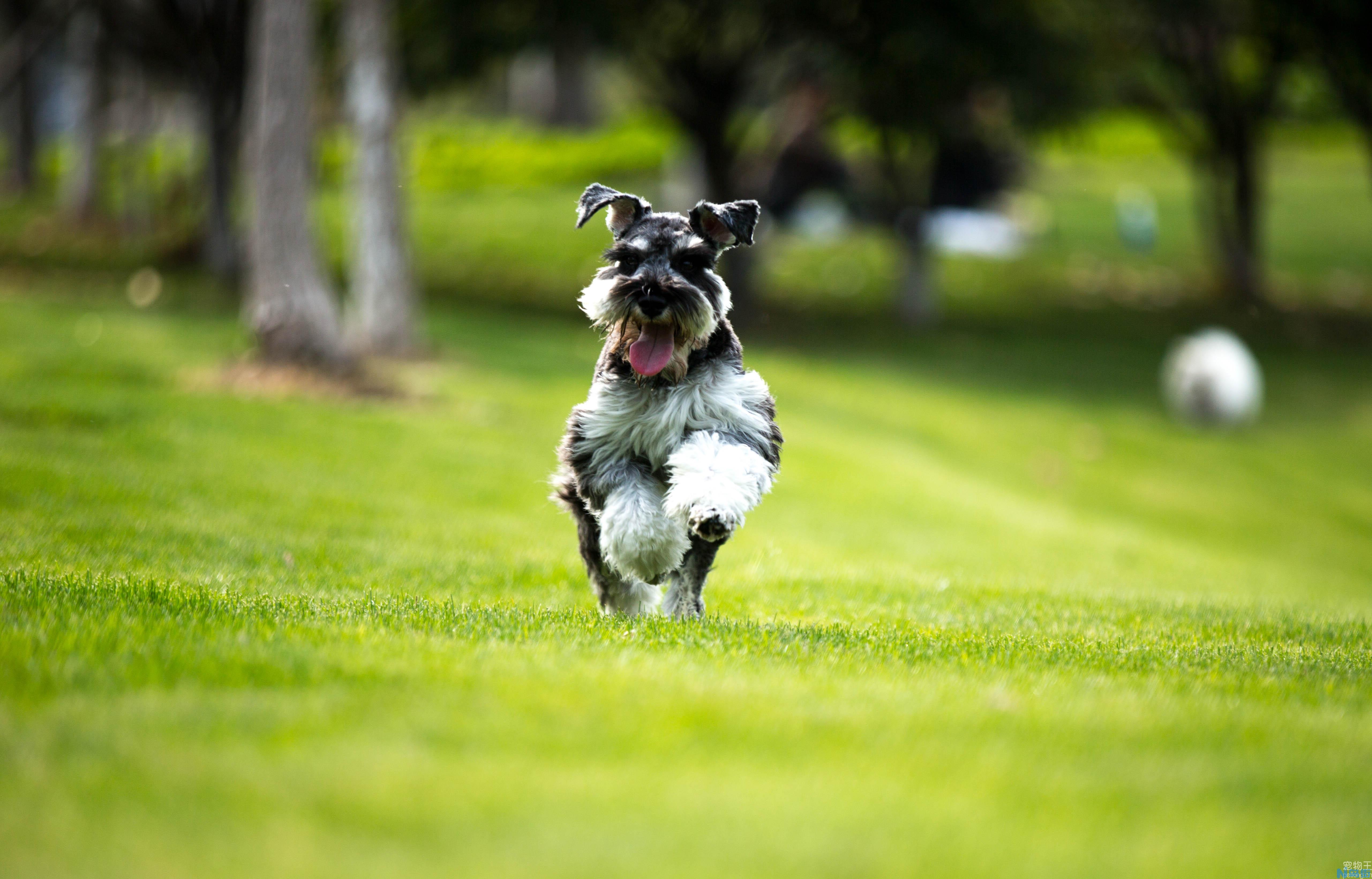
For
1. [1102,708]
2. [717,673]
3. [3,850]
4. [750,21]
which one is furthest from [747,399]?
[750,21]

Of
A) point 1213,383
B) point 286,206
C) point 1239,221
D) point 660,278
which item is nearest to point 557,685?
point 660,278

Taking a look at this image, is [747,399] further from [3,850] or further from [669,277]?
[3,850]

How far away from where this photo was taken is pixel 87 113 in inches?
1347

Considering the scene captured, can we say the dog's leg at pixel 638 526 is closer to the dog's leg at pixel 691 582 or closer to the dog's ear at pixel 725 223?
the dog's leg at pixel 691 582

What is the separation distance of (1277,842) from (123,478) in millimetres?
10203

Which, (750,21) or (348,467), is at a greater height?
(750,21)

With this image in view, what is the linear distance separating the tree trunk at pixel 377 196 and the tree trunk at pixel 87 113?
42.2ft

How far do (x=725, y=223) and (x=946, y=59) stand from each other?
65.0ft

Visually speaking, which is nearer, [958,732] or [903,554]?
[958,732]

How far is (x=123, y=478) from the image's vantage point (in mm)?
11680

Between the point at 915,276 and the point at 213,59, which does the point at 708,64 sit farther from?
the point at 213,59

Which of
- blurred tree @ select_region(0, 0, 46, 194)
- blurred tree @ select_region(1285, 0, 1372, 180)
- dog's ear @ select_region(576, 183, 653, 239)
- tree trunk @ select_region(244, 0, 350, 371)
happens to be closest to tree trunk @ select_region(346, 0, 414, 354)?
tree trunk @ select_region(244, 0, 350, 371)

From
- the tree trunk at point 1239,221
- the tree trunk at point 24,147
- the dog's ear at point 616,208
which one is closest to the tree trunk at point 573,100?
the tree trunk at point 24,147

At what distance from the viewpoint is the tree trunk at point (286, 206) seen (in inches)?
667
